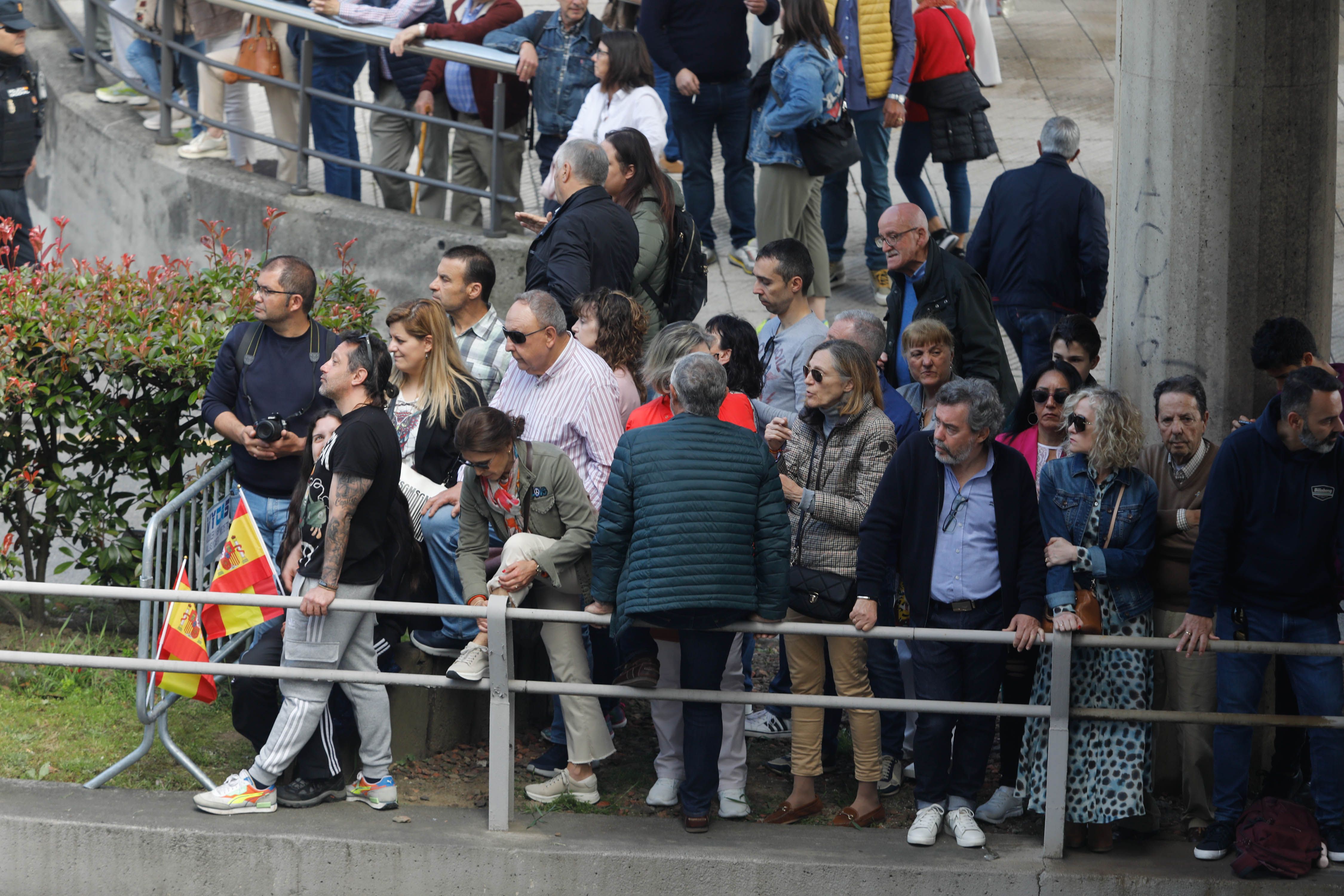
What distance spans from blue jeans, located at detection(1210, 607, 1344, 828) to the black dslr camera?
3812 mm

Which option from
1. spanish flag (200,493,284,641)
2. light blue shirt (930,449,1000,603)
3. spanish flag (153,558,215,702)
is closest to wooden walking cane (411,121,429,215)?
spanish flag (200,493,284,641)

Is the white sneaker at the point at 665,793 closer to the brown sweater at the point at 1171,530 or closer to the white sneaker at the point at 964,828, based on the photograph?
the white sneaker at the point at 964,828

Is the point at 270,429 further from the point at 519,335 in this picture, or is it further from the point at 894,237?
the point at 894,237

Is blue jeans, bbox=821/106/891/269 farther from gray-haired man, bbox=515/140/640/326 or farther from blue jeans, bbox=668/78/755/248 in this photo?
gray-haired man, bbox=515/140/640/326

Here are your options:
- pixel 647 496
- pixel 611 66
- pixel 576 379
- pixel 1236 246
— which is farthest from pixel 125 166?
pixel 1236 246

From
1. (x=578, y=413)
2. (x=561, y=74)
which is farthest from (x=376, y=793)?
(x=561, y=74)

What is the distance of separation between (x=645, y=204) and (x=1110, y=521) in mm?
2989

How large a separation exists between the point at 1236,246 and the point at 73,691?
537cm

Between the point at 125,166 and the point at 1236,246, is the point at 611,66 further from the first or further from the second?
the point at 125,166

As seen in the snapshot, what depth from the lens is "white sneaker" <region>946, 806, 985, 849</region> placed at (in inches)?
224

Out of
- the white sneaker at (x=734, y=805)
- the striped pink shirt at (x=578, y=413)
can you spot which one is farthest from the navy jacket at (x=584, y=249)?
the white sneaker at (x=734, y=805)

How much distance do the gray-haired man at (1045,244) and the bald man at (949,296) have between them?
808 millimetres

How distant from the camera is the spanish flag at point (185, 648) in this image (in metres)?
5.99

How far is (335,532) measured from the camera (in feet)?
18.6
